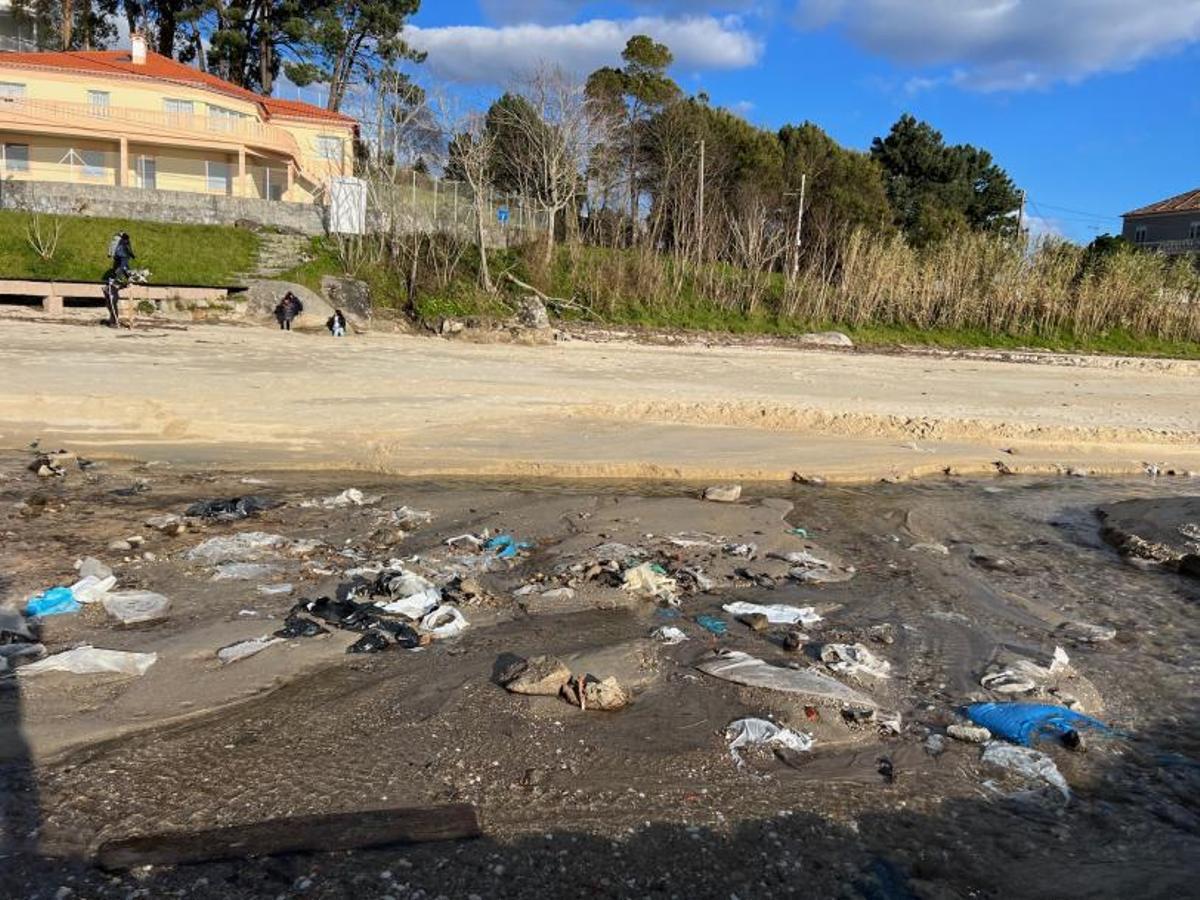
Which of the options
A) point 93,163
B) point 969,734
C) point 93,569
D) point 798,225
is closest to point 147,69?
point 93,163

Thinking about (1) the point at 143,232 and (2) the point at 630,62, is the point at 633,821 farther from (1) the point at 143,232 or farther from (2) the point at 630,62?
(2) the point at 630,62

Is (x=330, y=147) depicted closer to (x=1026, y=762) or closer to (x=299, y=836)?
(x=299, y=836)

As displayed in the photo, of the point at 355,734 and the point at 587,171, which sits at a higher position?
the point at 587,171

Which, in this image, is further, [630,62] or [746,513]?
[630,62]

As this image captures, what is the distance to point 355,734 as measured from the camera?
428 centimetres

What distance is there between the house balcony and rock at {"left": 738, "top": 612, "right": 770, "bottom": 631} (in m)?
35.6

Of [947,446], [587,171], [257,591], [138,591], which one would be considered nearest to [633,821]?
[257,591]

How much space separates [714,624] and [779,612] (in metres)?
0.59

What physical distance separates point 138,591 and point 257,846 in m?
3.36

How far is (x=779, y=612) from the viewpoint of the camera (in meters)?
6.34

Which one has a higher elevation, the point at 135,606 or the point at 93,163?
the point at 93,163

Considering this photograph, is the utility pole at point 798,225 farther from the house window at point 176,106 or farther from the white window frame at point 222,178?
the house window at point 176,106

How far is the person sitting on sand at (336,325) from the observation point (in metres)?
21.5

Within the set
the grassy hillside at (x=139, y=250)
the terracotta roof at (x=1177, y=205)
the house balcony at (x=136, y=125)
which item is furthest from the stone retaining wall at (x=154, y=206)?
the terracotta roof at (x=1177, y=205)
